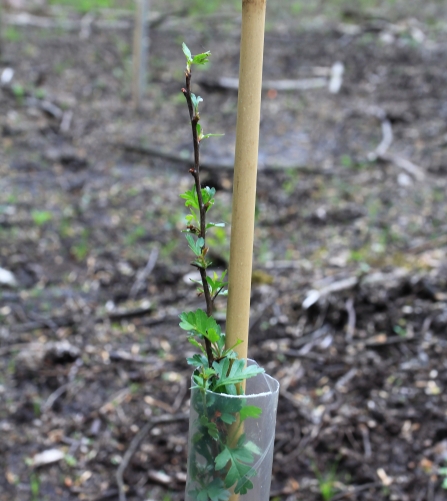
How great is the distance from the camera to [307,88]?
7246 millimetres

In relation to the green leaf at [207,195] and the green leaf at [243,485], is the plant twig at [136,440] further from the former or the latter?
the green leaf at [207,195]

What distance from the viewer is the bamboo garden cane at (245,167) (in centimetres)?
101

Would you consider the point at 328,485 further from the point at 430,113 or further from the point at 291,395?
the point at 430,113

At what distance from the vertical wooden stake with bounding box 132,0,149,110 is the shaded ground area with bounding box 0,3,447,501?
246mm

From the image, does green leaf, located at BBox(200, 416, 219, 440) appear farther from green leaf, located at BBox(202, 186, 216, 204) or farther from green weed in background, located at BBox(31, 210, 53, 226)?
green weed in background, located at BBox(31, 210, 53, 226)

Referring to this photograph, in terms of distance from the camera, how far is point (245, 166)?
1051mm

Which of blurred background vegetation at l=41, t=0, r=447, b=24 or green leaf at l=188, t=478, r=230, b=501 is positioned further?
blurred background vegetation at l=41, t=0, r=447, b=24

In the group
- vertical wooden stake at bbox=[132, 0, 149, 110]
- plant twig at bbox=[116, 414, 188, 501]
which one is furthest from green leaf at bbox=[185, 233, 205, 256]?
vertical wooden stake at bbox=[132, 0, 149, 110]

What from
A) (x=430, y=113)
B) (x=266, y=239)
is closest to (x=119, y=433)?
(x=266, y=239)

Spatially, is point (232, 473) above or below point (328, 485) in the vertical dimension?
above

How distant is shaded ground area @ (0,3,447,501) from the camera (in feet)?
7.68

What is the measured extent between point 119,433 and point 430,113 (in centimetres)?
512

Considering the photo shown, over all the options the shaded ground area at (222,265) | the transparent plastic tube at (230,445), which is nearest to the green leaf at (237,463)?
the transparent plastic tube at (230,445)

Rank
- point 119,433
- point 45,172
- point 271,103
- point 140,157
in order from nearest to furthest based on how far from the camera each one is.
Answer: point 119,433
point 45,172
point 140,157
point 271,103
